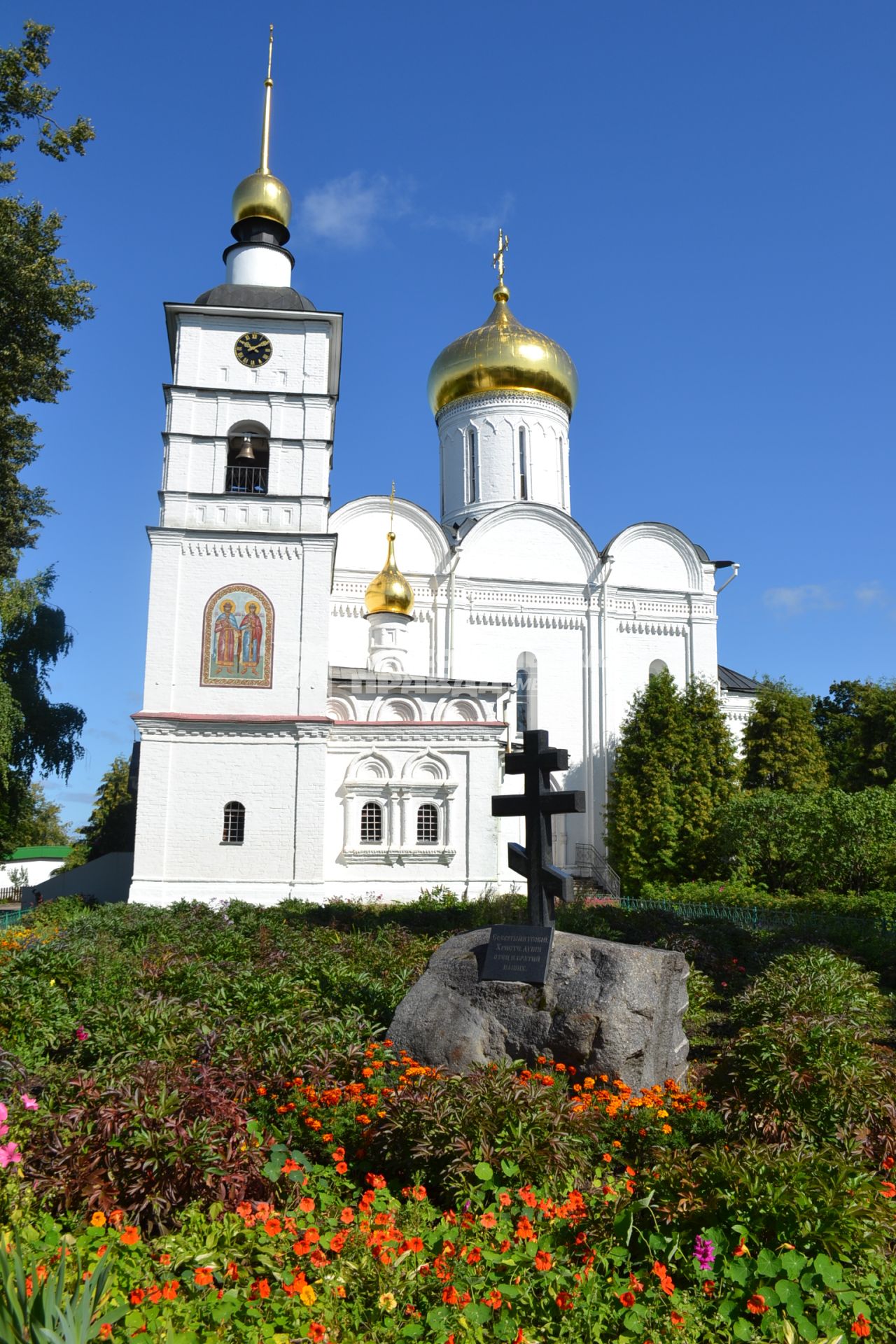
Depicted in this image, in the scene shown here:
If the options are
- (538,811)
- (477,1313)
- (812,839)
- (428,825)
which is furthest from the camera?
(812,839)

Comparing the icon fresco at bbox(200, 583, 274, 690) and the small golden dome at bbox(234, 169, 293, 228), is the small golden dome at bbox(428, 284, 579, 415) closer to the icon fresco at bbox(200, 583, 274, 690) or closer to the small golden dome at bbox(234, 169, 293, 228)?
the small golden dome at bbox(234, 169, 293, 228)

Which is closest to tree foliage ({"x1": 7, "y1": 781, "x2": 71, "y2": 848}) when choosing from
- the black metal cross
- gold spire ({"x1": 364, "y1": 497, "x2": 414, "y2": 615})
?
gold spire ({"x1": 364, "y1": 497, "x2": 414, "y2": 615})

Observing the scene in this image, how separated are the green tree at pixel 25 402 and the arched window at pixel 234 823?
5540 mm

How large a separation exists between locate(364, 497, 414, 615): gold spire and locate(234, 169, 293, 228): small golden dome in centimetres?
768

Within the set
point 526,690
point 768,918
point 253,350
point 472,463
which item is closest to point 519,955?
point 768,918

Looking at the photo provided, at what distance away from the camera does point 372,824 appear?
19141mm

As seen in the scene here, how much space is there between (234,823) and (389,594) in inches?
294

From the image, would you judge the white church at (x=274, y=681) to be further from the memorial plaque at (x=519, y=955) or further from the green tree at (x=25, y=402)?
the memorial plaque at (x=519, y=955)

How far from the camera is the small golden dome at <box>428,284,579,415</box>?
2888 centimetres

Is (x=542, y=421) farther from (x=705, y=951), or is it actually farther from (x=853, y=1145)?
(x=853, y=1145)

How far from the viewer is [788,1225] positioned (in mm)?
3830

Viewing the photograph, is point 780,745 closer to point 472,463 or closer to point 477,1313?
point 472,463

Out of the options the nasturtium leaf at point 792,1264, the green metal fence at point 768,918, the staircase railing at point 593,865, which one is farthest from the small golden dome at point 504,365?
the nasturtium leaf at point 792,1264

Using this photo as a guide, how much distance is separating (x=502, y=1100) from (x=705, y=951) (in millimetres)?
5638
